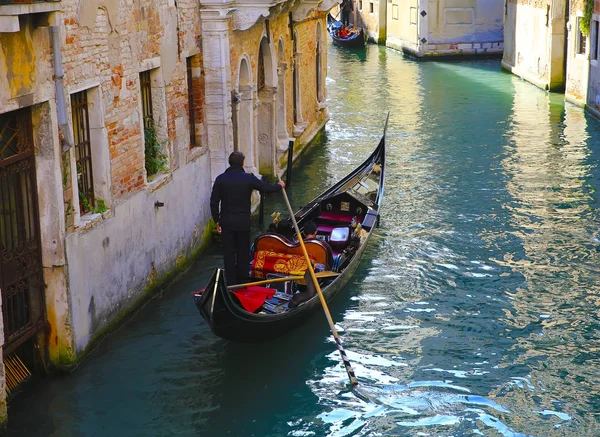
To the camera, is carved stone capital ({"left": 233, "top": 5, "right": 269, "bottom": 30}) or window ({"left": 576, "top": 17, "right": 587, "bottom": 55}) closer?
carved stone capital ({"left": 233, "top": 5, "right": 269, "bottom": 30})

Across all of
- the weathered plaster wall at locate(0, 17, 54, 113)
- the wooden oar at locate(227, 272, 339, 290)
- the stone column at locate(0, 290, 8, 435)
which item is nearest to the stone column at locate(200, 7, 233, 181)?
the wooden oar at locate(227, 272, 339, 290)

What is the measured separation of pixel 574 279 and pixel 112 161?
361 cm

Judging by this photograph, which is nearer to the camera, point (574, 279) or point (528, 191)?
point (574, 279)

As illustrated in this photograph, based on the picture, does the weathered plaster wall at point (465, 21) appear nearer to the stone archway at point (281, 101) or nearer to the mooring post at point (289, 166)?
the stone archway at point (281, 101)

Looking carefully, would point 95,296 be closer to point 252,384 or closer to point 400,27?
point 252,384

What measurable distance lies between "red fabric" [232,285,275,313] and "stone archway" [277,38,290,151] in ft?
17.2

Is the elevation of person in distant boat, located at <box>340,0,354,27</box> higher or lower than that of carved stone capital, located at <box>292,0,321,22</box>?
lower

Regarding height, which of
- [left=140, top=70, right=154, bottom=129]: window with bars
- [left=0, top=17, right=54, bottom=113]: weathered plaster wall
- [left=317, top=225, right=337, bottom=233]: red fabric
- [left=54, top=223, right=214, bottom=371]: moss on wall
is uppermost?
[left=0, top=17, right=54, bottom=113]: weathered plaster wall

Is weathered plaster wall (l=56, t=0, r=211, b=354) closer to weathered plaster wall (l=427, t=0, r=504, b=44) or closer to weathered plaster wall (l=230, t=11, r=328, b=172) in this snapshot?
weathered plaster wall (l=230, t=11, r=328, b=172)

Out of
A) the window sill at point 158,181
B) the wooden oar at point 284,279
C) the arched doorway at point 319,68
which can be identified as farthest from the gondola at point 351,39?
the wooden oar at point 284,279

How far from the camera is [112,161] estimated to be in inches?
255

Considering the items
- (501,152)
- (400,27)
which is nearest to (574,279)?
(501,152)

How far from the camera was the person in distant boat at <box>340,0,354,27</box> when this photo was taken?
3603 centimetres

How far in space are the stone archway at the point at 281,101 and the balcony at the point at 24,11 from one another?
21.2ft
